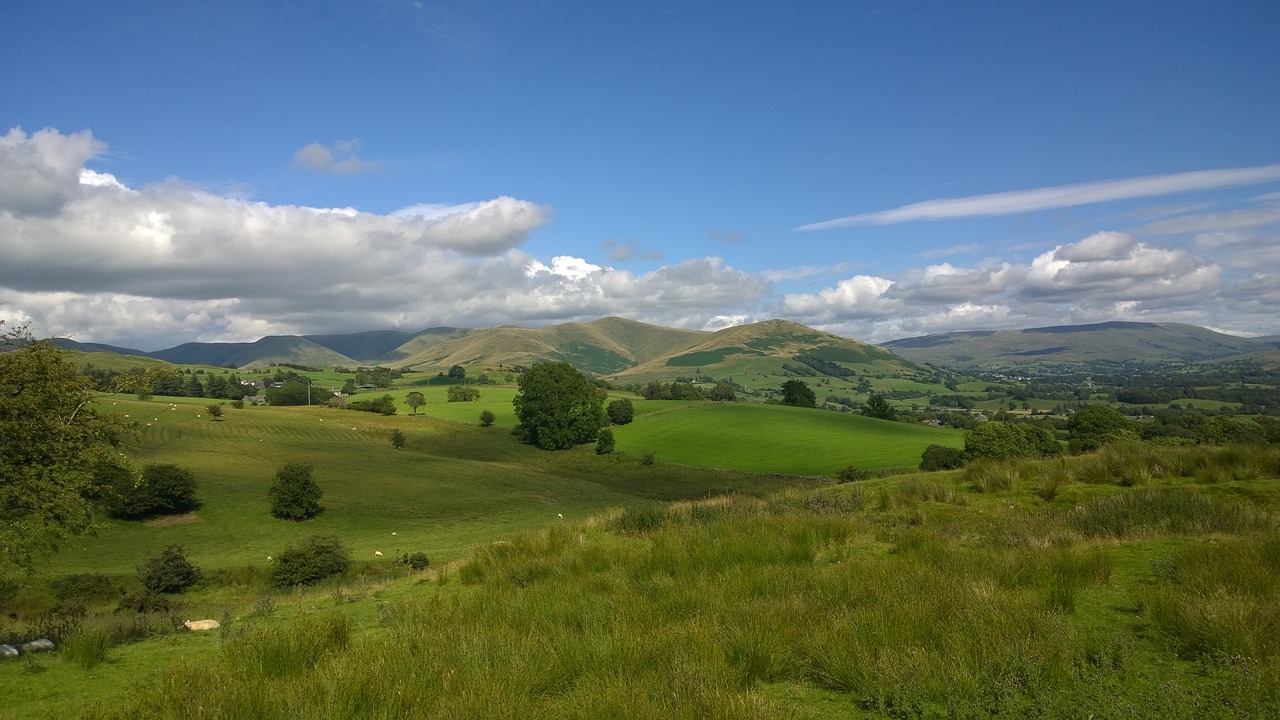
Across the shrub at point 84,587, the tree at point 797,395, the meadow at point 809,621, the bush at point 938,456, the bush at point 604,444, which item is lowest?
the bush at point 604,444

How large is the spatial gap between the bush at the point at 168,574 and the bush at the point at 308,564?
3.67 metres

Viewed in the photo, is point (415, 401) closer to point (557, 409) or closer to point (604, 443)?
point (557, 409)

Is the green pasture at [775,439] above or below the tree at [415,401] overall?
below

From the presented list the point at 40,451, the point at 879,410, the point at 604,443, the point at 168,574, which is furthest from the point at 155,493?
the point at 879,410

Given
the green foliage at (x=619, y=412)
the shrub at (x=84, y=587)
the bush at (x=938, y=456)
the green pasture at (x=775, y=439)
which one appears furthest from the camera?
the green foliage at (x=619, y=412)

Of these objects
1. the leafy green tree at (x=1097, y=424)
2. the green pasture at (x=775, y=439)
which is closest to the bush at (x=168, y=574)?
the green pasture at (x=775, y=439)

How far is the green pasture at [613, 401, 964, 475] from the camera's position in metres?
72.6

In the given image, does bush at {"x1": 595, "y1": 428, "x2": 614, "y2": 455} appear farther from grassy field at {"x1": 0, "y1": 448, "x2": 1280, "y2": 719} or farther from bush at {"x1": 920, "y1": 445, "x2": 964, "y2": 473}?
grassy field at {"x1": 0, "y1": 448, "x2": 1280, "y2": 719}

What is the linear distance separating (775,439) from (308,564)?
6499 centimetres

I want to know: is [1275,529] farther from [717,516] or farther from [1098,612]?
[717,516]

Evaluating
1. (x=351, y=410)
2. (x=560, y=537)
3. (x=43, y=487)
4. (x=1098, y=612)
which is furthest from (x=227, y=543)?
(x=351, y=410)

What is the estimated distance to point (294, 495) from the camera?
1864 inches

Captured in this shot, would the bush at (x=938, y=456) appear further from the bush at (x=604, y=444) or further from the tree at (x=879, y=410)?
the tree at (x=879, y=410)

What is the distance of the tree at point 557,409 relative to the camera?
90.4m
